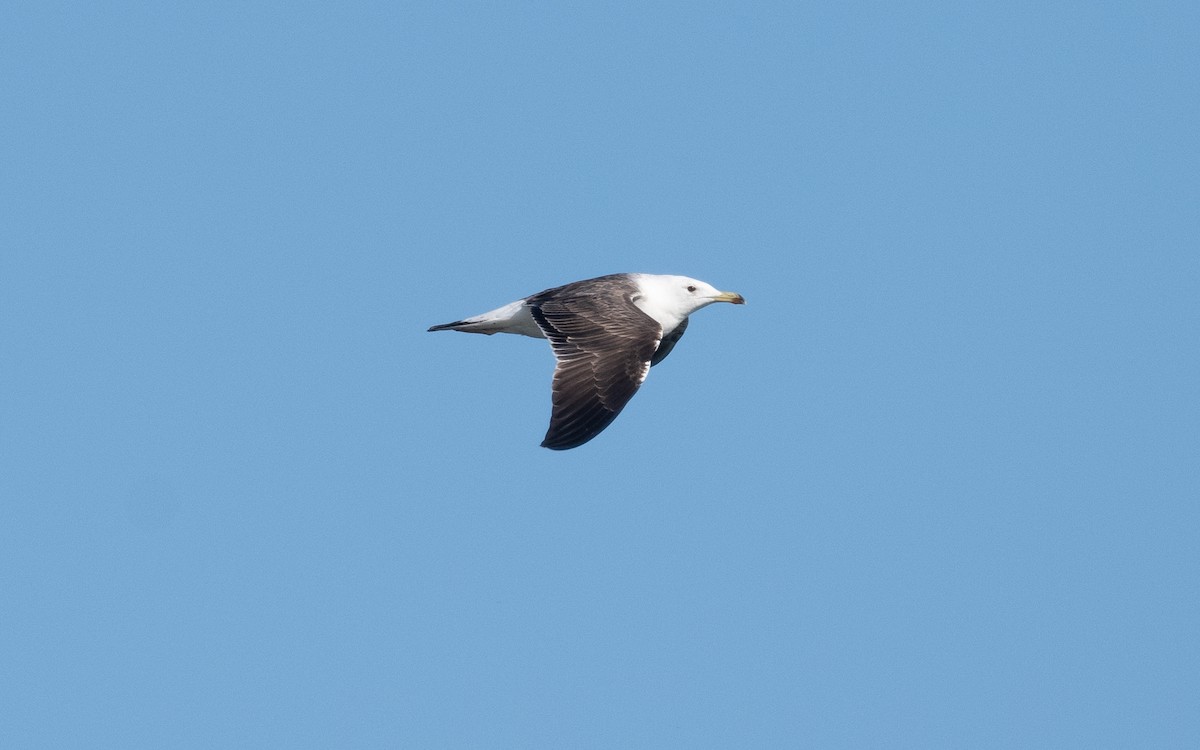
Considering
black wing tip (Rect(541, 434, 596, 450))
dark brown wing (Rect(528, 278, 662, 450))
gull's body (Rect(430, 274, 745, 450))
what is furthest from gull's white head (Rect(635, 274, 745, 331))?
black wing tip (Rect(541, 434, 596, 450))

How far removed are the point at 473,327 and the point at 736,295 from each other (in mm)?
3346

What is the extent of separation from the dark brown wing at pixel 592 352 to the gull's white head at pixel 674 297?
1.06 feet

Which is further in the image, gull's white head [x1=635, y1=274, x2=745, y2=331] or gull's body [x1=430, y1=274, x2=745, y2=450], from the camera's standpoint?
gull's white head [x1=635, y1=274, x2=745, y2=331]

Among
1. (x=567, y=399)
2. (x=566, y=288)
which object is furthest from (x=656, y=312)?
(x=567, y=399)

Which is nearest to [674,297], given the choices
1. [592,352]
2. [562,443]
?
[592,352]

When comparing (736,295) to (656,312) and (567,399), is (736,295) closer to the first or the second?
(656,312)

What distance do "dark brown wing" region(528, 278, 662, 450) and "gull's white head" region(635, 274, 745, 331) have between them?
32 centimetres

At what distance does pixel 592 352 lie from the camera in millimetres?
18406

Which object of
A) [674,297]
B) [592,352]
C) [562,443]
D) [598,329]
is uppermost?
[674,297]

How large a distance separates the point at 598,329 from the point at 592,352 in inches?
20.8

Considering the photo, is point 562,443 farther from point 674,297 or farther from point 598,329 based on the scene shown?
point 674,297

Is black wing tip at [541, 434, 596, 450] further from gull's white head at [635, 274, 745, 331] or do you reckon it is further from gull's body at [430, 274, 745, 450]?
gull's white head at [635, 274, 745, 331]

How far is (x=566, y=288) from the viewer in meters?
20.7

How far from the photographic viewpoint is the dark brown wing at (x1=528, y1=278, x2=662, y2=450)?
17.4m
